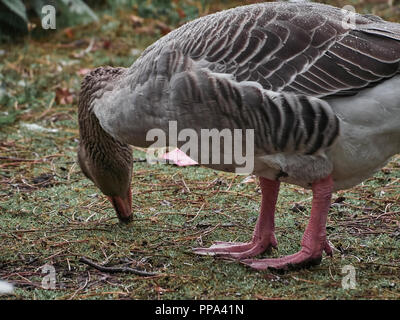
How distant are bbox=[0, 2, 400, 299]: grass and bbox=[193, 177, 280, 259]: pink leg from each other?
0.14 meters

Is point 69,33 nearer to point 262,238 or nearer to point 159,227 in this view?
point 159,227

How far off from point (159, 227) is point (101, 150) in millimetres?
802

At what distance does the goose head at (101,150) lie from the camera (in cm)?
478

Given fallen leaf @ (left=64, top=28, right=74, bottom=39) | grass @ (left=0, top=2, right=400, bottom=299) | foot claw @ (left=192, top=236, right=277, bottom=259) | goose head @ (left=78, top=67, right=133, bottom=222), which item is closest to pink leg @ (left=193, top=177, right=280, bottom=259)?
foot claw @ (left=192, top=236, right=277, bottom=259)

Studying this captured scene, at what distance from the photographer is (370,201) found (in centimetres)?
552

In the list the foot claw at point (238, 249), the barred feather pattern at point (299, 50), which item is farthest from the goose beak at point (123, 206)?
the barred feather pattern at point (299, 50)

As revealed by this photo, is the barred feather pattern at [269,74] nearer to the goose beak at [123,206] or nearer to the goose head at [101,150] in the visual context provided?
the goose head at [101,150]

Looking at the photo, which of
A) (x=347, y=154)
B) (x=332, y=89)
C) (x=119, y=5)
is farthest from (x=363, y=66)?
(x=119, y=5)

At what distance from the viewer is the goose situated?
155 inches

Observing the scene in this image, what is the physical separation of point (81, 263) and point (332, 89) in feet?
6.80

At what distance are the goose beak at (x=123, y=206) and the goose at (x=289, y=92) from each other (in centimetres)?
75

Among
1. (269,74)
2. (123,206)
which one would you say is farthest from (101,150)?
(269,74)

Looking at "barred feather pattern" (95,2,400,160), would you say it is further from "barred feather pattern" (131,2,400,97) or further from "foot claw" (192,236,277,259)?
"foot claw" (192,236,277,259)

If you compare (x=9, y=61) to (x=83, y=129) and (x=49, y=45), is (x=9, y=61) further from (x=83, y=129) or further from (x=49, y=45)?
(x=83, y=129)
